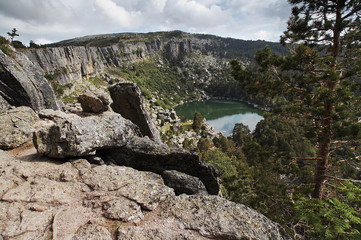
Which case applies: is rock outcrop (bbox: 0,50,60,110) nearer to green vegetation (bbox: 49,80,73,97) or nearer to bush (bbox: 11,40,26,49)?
green vegetation (bbox: 49,80,73,97)

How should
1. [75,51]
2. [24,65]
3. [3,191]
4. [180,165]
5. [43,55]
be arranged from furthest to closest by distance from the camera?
[75,51], [43,55], [24,65], [180,165], [3,191]

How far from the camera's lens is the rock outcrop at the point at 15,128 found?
824 centimetres

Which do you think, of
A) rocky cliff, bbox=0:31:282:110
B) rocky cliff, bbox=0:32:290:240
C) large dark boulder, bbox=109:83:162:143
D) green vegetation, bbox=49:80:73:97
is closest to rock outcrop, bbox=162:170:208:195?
rocky cliff, bbox=0:32:290:240

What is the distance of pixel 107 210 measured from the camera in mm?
5090

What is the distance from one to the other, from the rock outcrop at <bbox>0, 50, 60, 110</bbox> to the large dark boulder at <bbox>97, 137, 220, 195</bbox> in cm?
979

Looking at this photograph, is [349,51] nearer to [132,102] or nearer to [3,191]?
[132,102]

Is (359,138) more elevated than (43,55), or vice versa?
(43,55)

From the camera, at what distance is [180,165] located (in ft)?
27.3

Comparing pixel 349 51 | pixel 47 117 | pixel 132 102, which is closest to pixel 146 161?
pixel 132 102

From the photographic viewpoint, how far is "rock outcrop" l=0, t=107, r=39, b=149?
27.0 ft

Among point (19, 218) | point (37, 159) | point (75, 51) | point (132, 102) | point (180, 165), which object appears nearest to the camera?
point (19, 218)

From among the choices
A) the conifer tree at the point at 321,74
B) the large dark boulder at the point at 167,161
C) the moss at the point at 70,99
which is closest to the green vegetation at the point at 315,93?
the conifer tree at the point at 321,74

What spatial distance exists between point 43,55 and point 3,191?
78.9 metres

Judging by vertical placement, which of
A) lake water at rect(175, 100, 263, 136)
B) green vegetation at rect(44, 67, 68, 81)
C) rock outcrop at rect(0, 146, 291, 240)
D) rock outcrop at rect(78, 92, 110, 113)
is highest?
green vegetation at rect(44, 67, 68, 81)
